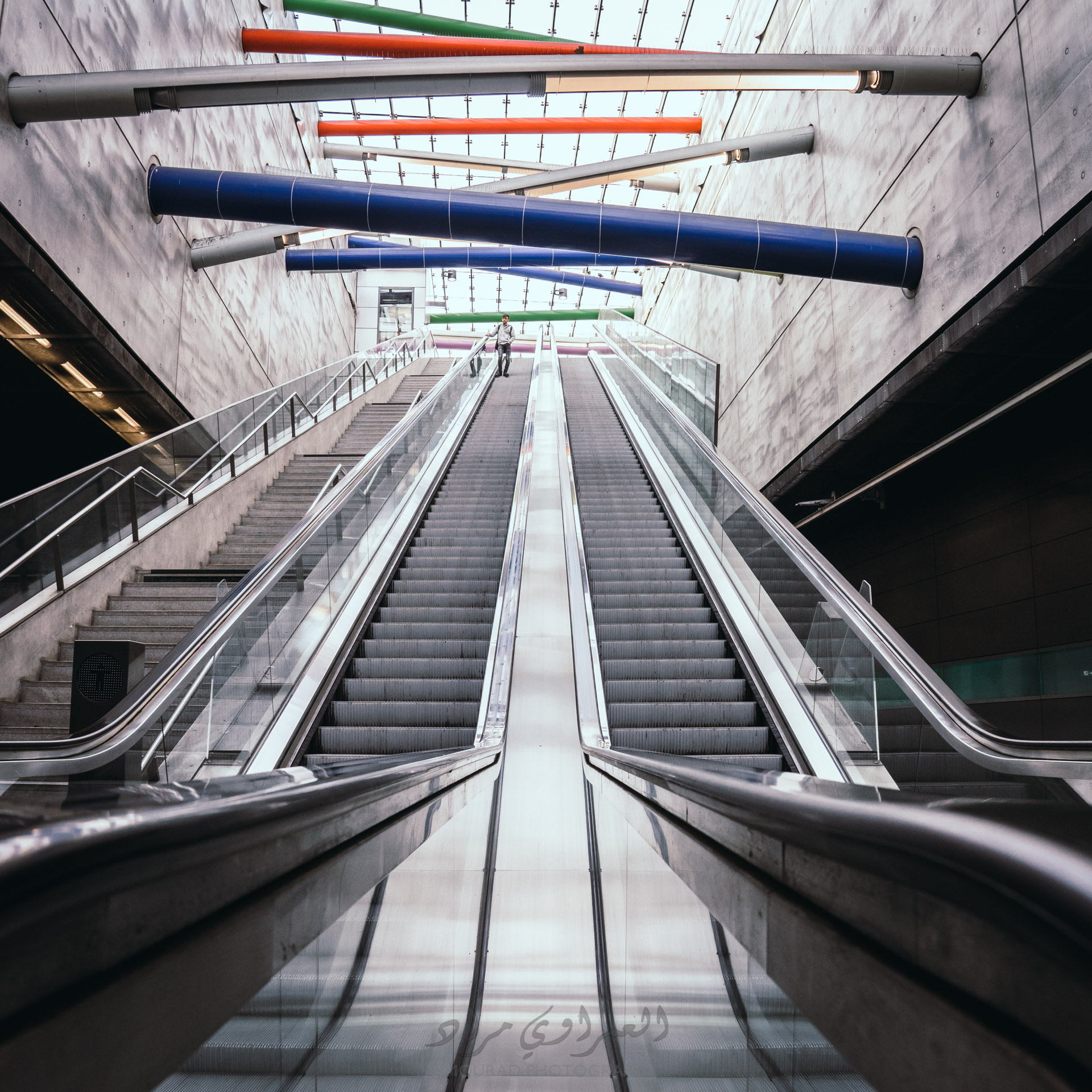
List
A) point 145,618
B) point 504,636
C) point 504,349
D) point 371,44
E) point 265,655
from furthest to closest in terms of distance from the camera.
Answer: point 504,349, point 371,44, point 145,618, point 504,636, point 265,655

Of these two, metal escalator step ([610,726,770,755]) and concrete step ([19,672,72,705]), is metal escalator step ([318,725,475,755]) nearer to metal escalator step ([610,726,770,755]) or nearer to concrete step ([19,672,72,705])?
metal escalator step ([610,726,770,755])

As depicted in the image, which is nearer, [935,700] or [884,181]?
[935,700]

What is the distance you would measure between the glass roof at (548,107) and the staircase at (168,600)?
8037 millimetres

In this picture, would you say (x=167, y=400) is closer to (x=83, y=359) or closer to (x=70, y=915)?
(x=83, y=359)

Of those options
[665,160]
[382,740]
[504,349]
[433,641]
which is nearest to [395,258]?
[504,349]

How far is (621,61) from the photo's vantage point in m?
9.29

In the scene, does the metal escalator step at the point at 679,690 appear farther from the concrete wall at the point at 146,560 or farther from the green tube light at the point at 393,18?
the green tube light at the point at 393,18

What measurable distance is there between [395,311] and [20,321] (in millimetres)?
21721

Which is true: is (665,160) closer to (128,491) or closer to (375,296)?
(128,491)

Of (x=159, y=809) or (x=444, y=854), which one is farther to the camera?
(x=444, y=854)

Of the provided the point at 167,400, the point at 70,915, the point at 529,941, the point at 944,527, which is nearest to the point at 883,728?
the point at 529,941

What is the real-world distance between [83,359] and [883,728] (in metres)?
9.39

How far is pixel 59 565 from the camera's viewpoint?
686 cm

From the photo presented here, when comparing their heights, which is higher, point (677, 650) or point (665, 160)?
point (665, 160)
